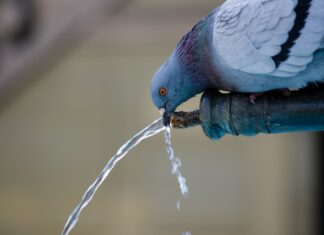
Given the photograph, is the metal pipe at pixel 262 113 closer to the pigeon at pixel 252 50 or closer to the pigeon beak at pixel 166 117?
the pigeon at pixel 252 50

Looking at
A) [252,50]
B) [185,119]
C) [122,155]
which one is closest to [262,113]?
[252,50]

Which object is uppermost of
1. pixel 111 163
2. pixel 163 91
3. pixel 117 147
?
pixel 163 91

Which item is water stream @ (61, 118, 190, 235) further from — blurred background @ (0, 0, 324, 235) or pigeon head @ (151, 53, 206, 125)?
blurred background @ (0, 0, 324, 235)

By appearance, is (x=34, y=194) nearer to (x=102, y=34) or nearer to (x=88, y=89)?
(x=88, y=89)

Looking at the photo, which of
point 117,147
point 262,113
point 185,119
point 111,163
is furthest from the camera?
point 117,147

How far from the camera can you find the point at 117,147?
18.2ft

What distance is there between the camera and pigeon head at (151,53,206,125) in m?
2.46

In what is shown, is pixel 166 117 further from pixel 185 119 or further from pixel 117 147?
pixel 117 147

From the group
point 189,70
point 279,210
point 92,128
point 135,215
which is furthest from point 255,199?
point 189,70

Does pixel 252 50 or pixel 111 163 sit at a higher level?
pixel 252 50

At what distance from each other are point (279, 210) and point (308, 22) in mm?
Result: 3427

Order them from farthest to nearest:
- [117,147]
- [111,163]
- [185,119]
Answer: [117,147]
[111,163]
[185,119]

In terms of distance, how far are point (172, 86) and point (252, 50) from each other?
330 mm

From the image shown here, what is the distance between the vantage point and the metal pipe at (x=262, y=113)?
2168 millimetres
